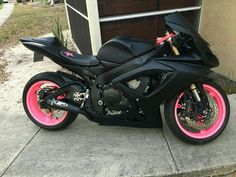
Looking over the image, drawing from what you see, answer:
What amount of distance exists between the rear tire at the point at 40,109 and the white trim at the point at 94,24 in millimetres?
1007

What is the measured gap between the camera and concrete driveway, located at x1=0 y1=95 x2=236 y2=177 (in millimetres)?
2586

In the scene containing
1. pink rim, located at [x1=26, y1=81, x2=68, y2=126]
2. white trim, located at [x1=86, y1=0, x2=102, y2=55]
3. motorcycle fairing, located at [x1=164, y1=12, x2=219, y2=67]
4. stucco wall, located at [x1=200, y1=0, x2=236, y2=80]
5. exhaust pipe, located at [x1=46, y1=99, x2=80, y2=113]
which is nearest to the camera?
motorcycle fairing, located at [x1=164, y1=12, x2=219, y2=67]

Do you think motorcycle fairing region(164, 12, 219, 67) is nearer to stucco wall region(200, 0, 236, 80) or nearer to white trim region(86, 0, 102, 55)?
white trim region(86, 0, 102, 55)

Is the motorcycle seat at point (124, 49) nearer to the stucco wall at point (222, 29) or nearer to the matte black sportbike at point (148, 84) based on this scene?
the matte black sportbike at point (148, 84)

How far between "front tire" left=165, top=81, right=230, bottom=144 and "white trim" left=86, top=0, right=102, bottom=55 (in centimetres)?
158

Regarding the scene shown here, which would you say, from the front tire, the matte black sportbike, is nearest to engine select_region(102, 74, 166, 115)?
the matte black sportbike

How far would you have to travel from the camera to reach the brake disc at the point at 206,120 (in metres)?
2.84

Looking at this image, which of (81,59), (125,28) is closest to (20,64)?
(125,28)

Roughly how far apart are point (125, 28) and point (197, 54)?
171 centimetres

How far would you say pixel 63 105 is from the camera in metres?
3.00

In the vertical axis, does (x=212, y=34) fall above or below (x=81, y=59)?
below

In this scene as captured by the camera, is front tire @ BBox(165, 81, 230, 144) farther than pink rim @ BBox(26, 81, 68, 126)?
No

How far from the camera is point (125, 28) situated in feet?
13.2

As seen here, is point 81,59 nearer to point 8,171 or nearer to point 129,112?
point 129,112
